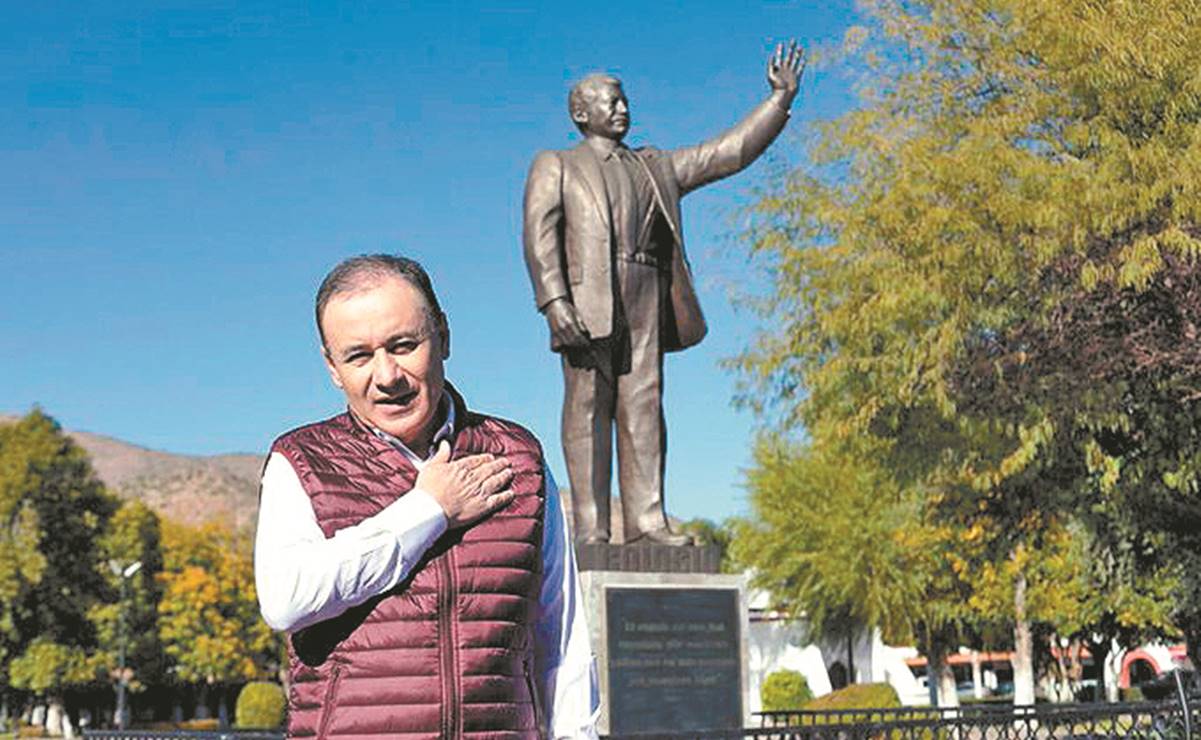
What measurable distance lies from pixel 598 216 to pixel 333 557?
7.11m

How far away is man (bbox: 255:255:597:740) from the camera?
255cm

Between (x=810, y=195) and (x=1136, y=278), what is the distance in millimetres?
5505

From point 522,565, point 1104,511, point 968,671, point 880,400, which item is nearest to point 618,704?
point 522,565

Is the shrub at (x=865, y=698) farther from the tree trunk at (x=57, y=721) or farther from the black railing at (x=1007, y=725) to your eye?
the tree trunk at (x=57, y=721)

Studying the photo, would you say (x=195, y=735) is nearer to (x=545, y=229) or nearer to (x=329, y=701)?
(x=545, y=229)

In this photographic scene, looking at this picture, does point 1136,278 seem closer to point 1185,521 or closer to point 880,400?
point 880,400

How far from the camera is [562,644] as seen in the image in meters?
2.86

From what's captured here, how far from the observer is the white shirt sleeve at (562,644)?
278 centimetres

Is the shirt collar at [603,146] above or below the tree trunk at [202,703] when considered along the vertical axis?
above

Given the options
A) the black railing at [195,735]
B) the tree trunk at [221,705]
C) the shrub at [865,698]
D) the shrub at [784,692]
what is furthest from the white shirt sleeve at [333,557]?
the tree trunk at [221,705]

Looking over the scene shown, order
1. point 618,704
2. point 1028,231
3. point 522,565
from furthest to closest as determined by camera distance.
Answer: point 1028,231
point 618,704
point 522,565

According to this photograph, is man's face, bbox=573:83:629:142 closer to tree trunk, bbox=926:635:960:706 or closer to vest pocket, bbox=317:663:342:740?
vest pocket, bbox=317:663:342:740

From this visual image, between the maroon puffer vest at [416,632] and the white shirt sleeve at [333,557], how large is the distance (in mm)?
54

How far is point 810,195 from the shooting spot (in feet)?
63.3
